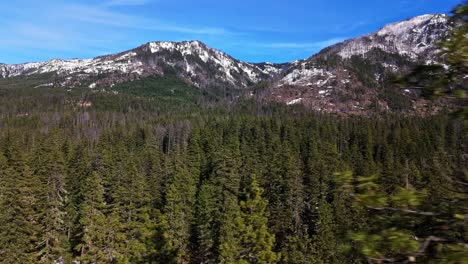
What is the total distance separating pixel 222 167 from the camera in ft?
187

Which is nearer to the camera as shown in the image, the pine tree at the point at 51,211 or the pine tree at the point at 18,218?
the pine tree at the point at 18,218

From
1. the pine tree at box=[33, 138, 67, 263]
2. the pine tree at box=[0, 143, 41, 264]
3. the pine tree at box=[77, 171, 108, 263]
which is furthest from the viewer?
the pine tree at box=[33, 138, 67, 263]

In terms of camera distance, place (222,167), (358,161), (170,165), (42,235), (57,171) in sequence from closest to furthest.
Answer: (42,235)
(57,171)
(222,167)
(170,165)
(358,161)

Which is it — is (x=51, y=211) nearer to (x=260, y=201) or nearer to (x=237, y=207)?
(x=237, y=207)

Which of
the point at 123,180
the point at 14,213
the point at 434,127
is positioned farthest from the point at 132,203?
the point at 434,127

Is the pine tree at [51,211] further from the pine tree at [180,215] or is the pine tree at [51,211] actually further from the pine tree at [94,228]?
the pine tree at [180,215]

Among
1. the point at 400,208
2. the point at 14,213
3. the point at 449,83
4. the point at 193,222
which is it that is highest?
the point at 449,83

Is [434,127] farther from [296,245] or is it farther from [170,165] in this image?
[296,245]

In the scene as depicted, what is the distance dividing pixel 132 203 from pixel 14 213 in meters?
15.7

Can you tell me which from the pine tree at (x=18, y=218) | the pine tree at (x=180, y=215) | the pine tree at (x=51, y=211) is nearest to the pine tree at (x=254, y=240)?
the pine tree at (x=180, y=215)

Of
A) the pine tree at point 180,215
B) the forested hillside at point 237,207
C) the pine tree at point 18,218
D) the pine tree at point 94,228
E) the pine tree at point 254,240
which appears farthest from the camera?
the pine tree at point 180,215

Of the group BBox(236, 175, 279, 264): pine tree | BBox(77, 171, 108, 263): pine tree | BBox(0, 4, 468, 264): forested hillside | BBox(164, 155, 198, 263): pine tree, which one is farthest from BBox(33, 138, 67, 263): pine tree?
BBox(236, 175, 279, 264): pine tree

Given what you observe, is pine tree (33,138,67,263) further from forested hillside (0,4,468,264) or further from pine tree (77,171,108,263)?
pine tree (77,171,108,263)

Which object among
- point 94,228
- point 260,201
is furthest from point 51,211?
point 260,201
